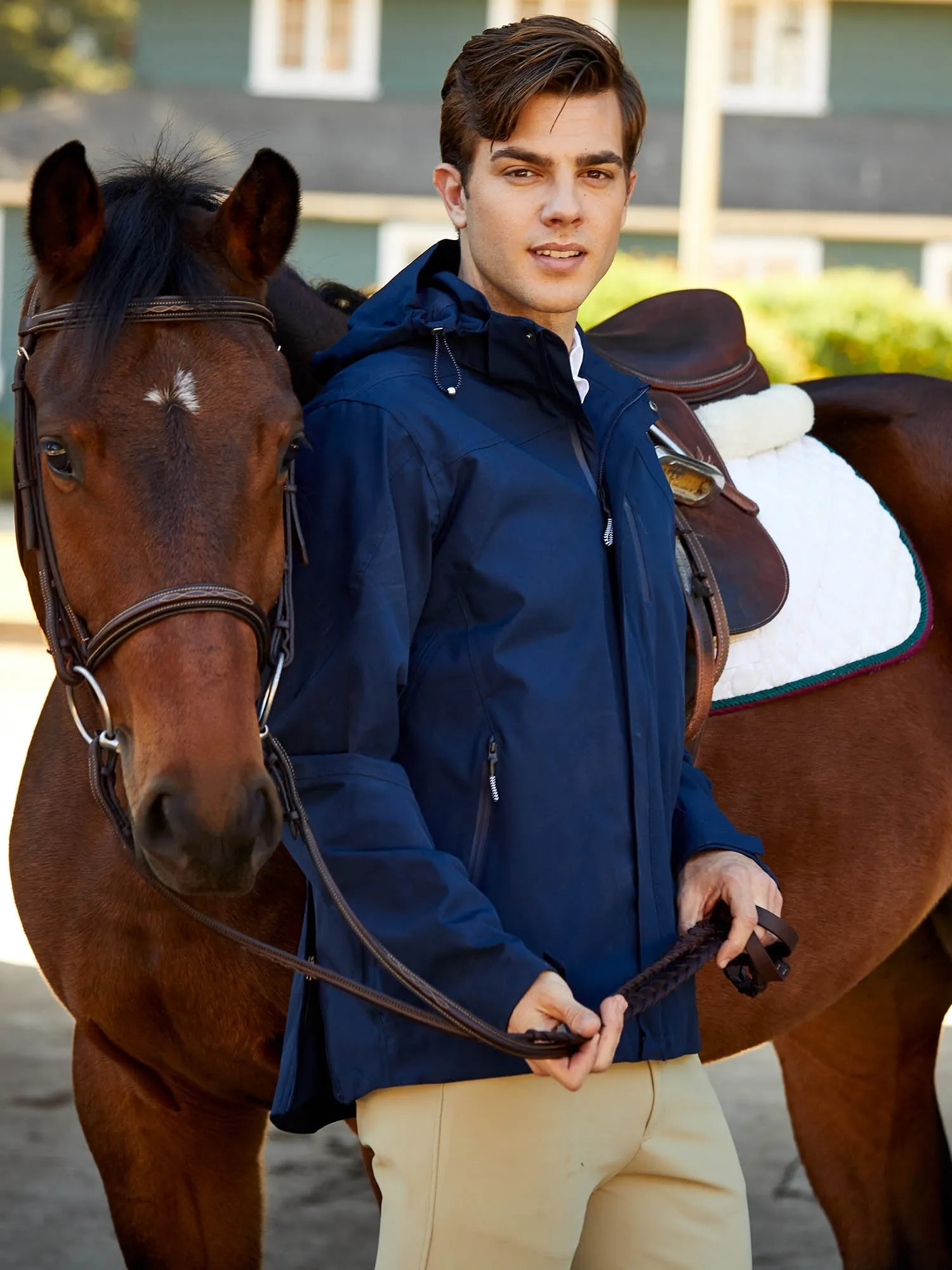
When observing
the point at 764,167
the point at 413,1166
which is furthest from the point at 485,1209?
the point at 764,167

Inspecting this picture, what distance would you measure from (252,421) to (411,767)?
0.43 m

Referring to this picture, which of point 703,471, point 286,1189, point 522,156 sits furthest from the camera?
point 286,1189

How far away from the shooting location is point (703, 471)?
2.55 m

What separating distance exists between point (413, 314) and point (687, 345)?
4.38 ft

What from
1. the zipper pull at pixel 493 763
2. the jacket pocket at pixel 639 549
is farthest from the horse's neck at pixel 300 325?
the zipper pull at pixel 493 763

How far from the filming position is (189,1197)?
2.32 m

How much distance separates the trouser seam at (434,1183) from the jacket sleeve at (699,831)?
427 millimetres

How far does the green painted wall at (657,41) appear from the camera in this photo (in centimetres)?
1877

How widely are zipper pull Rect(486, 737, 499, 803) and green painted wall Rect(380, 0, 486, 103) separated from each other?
60.0 ft

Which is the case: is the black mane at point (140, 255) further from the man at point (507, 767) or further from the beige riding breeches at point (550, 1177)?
the beige riding breeches at point (550, 1177)

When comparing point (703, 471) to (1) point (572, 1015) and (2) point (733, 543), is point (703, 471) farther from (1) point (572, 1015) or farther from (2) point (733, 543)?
(1) point (572, 1015)

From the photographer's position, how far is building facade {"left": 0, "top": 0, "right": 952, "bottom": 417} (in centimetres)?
1917

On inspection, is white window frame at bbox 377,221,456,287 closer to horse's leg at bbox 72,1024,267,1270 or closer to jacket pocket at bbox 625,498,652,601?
horse's leg at bbox 72,1024,267,1270

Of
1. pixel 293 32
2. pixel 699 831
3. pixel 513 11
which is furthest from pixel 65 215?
pixel 293 32
